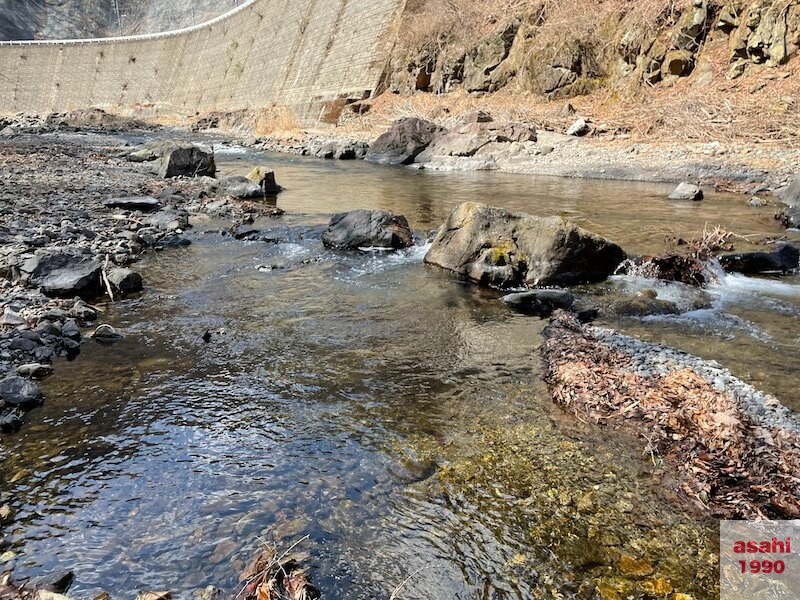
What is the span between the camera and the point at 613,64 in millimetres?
22516

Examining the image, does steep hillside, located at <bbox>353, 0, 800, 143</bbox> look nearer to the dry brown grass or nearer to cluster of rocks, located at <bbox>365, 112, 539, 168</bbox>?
cluster of rocks, located at <bbox>365, 112, 539, 168</bbox>

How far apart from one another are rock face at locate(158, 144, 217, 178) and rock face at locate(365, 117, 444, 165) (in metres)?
7.50

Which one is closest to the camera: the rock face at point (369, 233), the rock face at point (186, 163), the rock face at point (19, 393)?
the rock face at point (19, 393)

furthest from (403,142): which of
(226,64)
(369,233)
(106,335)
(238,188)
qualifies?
(226,64)

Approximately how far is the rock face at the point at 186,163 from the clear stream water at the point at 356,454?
9.79m

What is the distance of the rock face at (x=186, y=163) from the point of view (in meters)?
15.1

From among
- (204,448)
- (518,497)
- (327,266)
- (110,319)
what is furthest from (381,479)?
(327,266)

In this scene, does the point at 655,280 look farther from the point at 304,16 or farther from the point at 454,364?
the point at 304,16

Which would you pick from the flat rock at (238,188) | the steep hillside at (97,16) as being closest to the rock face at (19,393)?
the flat rock at (238,188)

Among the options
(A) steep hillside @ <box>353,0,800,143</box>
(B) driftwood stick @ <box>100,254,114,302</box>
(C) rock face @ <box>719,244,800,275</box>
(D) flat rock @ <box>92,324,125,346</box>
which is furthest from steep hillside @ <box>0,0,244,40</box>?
(D) flat rock @ <box>92,324,125,346</box>

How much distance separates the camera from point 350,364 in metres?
4.62

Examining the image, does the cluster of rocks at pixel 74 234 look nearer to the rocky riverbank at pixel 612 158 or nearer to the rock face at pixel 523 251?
the rock face at pixel 523 251

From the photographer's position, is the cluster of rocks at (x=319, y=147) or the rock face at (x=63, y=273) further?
the cluster of rocks at (x=319, y=147)

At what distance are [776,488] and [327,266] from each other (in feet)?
19.5
